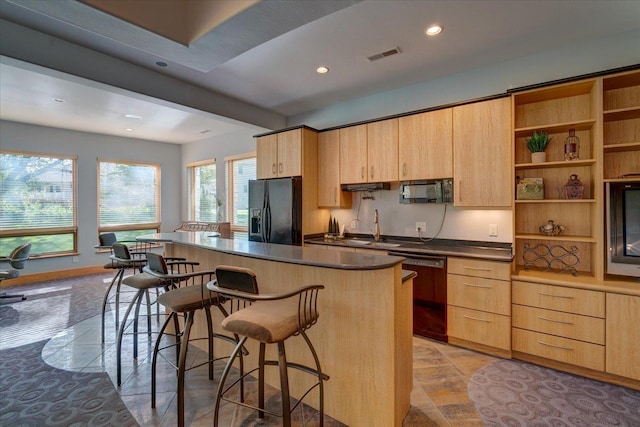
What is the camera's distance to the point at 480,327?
2740mm

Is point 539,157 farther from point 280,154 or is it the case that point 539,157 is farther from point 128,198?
point 128,198

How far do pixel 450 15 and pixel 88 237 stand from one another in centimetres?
729

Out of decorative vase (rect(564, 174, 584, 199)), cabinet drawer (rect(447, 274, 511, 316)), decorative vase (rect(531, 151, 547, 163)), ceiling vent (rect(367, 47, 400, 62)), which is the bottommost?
cabinet drawer (rect(447, 274, 511, 316))

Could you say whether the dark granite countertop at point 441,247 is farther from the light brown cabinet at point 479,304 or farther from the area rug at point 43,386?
the area rug at point 43,386

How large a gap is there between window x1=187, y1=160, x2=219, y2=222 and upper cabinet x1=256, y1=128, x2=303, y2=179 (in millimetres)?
2165

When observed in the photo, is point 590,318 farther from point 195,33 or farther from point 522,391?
point 195,33

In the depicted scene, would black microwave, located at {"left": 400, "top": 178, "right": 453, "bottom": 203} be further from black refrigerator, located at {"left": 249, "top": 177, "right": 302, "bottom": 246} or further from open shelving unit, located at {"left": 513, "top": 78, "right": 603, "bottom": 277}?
black refrigerator, located at {"left": 249, "top": 177, "right": 302, "bottom": 246}

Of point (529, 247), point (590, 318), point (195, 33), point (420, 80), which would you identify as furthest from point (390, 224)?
point (195, 33)

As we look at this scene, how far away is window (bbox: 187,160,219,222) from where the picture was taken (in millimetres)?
6641

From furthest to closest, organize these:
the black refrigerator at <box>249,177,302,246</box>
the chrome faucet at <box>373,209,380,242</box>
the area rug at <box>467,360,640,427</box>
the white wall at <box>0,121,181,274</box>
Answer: the white wall at <box>0,121,181,274</box>, the black refrigerator at <box>249,177,302,246</box>, the chrome faucet at <box>373,209,380,242</box>, the area rug at <box>467,360,640,427</box>

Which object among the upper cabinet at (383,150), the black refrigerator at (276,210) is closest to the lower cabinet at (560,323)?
the upper cabinet at (383,150)

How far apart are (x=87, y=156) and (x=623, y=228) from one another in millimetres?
8277

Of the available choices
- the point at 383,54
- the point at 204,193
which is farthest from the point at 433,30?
the point at 204,193

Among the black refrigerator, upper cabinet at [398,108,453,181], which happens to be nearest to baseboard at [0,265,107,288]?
the black refrigerator
